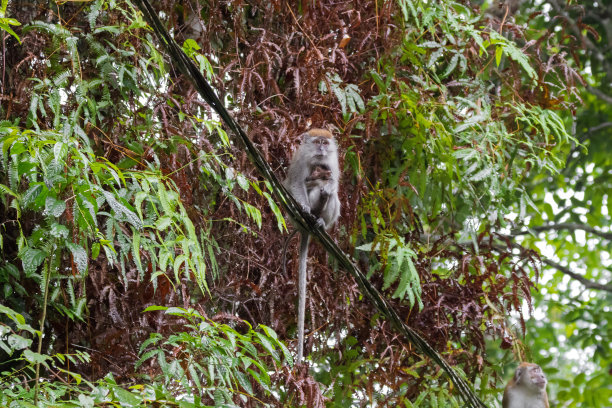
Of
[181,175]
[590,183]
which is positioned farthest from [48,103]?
[590,183]

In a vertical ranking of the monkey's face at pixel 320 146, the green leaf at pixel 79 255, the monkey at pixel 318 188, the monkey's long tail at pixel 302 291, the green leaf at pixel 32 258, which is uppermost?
the monkey's face at pixel 320 146

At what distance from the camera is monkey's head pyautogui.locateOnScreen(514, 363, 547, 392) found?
17.2ft

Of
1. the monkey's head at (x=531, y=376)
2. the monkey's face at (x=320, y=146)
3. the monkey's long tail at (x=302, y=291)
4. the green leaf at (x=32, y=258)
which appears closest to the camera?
the green leaf at (x=32, y=258)

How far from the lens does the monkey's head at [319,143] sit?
4805mm

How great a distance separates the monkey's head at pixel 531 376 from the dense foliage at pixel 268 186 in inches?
4.4

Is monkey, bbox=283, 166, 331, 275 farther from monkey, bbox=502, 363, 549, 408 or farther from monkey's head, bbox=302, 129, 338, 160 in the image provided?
monkey, bbox=502, 363, 549, 408

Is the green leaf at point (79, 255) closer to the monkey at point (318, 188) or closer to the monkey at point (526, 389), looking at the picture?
the monkey at point (318, 188)

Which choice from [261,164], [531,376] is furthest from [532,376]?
[261,164]

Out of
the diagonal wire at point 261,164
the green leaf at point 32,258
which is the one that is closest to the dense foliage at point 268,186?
the green leaf at point 32,258

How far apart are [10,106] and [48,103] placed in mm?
181

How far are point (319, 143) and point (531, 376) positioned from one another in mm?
2085

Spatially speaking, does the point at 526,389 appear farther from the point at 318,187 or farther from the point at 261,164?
the point at 261,164

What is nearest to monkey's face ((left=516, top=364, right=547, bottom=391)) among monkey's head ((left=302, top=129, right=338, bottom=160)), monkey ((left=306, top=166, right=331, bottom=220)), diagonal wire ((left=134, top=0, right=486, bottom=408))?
diagonal wire ((left=134, top=0, right=486, bottom=408))

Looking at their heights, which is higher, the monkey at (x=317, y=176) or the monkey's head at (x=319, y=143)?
the monkey's head at (x=319, y=143)
